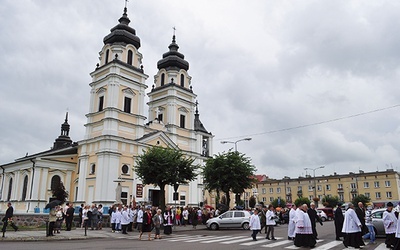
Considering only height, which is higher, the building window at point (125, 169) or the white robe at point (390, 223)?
the building window at point (125, 169)

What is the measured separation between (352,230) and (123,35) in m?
36.4

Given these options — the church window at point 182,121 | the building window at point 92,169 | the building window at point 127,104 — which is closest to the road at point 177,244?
the building window at point 92,169

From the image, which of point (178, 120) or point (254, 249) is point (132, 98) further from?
point (254, 249)

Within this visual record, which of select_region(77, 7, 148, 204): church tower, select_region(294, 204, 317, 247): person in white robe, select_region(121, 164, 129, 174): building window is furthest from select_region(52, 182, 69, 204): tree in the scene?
select_region(294, 204, 317, 247): person in white robe

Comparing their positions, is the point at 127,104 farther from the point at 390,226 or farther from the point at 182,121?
the point at 390,226

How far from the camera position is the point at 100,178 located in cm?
3706

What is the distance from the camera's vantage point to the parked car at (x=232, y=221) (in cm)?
2497

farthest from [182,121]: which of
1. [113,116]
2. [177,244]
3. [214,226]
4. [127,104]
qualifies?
[177,244]

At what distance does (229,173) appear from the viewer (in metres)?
33.3

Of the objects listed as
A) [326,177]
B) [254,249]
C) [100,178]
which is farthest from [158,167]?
[326,177]

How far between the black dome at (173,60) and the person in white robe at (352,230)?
4041 centimetres

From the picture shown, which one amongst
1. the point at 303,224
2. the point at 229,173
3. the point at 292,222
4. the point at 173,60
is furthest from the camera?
the point at 173,60

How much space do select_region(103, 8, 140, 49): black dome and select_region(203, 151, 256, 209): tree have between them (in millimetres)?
19402

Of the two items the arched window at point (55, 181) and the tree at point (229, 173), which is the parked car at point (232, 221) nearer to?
the tree at point (229, 173)
